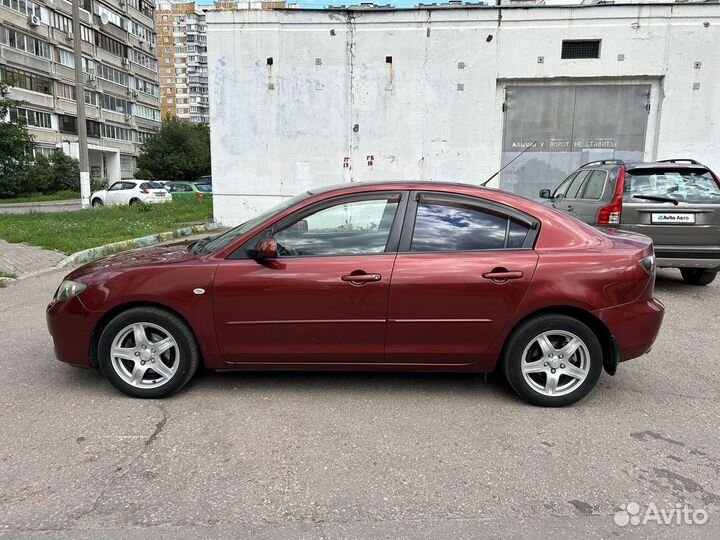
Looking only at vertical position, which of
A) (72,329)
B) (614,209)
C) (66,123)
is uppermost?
(66,123)

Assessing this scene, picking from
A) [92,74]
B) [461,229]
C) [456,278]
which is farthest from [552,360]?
[92,74]

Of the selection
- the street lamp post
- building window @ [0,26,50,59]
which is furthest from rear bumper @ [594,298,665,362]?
building window @ [0,26,50,59]

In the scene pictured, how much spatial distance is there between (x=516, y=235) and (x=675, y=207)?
13.6 feet

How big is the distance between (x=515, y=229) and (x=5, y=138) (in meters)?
22.1

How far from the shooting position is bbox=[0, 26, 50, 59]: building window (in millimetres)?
41875

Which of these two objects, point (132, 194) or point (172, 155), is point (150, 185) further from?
point (172, 155)

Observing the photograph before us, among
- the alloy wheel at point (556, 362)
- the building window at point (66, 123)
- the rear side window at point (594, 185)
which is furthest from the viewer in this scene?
the building window at point (66, 123)

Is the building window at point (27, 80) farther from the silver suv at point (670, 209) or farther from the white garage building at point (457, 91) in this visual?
the silver suv at point (670, 209)

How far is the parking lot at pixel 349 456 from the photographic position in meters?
2.61

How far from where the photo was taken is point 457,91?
45.0 feet

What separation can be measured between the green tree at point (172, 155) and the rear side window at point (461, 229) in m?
54.0

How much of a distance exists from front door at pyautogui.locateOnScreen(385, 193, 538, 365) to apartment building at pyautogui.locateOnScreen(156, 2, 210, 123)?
127m

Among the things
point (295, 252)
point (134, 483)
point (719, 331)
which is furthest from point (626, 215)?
point (134, 483)

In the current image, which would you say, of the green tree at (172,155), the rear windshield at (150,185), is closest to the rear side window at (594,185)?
the rear windshield at (150,185)
